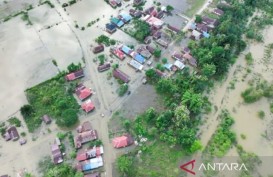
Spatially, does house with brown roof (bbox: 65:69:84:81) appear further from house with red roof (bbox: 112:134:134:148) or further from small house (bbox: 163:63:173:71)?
small house (bbox: 163:63:173:71)

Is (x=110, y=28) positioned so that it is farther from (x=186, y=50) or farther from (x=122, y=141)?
(x=122, y=141)

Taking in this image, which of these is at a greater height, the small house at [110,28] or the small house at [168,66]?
the small house at [110,28]

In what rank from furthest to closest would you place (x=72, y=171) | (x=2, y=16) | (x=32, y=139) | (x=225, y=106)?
(x=2, y=16)
(x=225, y=106)
(x=32, y=139)
(x=72, y=171)

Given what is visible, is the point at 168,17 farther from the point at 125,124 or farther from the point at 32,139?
the point at 32,139

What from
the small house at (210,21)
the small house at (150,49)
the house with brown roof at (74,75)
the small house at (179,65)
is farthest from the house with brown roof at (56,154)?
the small house at (210,21)

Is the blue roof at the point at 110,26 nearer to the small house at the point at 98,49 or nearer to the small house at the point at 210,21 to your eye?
the small house at the point at 98,49

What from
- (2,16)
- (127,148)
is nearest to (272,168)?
(127,148)
